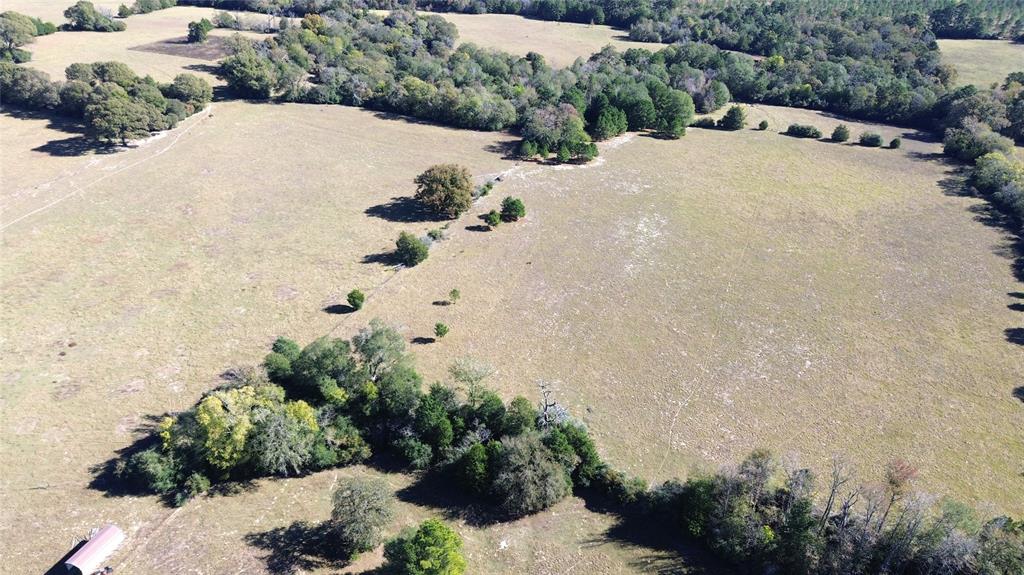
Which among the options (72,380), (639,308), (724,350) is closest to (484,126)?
(639,308)

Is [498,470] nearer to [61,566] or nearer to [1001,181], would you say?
[61,566]

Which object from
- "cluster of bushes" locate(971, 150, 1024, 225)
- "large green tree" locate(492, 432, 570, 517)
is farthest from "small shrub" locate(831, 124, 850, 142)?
"large green tree" locate(492, 432, 570, 517)

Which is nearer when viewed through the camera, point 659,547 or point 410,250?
point 659,547

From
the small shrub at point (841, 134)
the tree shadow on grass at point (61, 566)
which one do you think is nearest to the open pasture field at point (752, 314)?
the small shrub at point (841, 134)

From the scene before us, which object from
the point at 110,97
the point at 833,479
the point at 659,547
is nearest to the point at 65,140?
the point at 110,97

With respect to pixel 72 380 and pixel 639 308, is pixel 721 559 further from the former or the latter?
pixel 72 380

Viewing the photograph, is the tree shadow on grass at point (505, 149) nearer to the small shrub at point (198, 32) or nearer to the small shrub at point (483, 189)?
the small shrub at point (483, 189)
